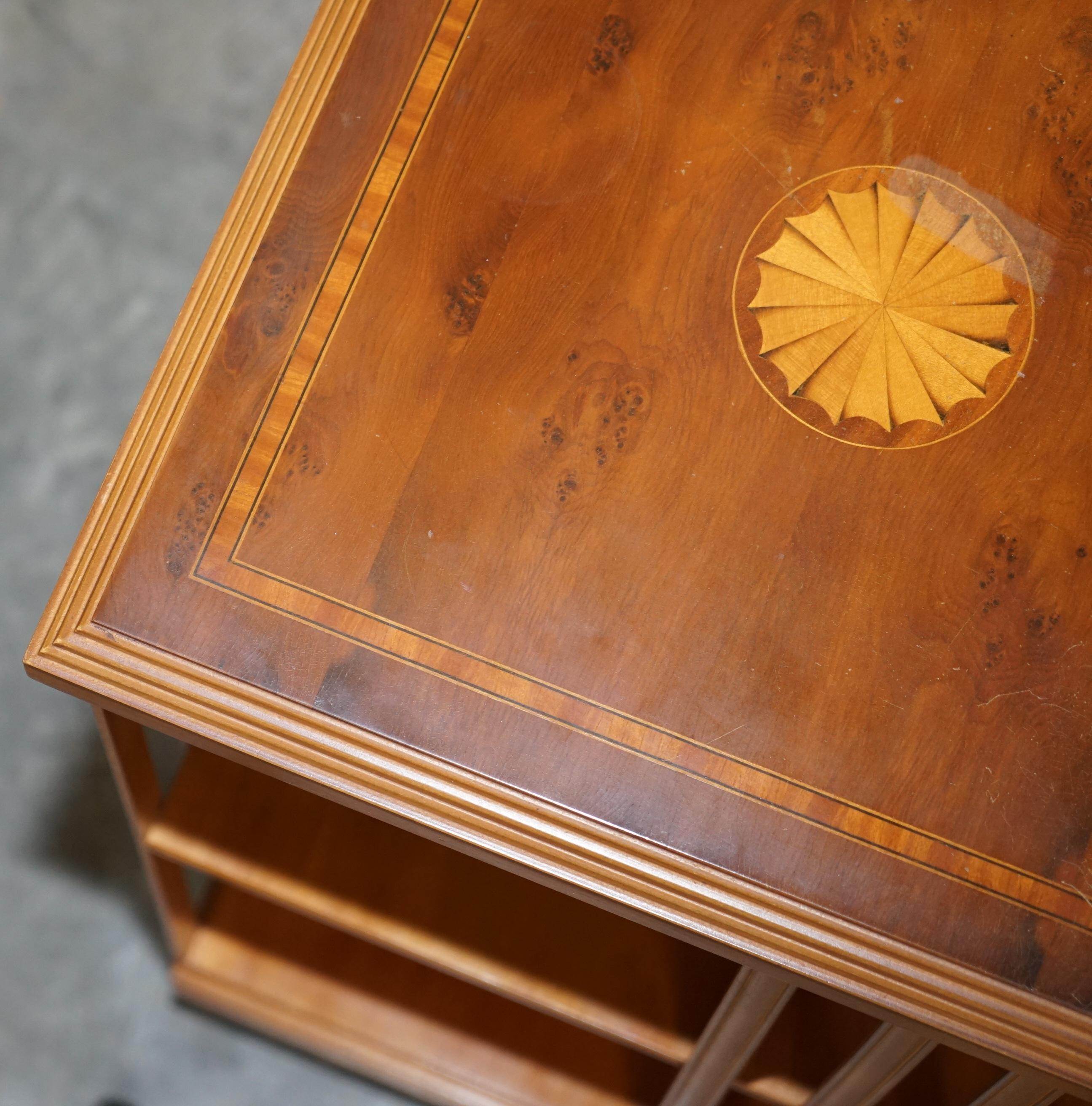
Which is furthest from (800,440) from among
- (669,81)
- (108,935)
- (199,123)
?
(199,123)

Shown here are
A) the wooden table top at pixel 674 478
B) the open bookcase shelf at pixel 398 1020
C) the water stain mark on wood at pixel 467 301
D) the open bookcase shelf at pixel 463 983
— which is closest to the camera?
the wooden table top at pixel 674 478

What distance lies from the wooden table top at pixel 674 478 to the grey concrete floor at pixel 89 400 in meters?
0.71

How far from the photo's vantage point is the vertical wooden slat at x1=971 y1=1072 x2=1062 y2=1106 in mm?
987

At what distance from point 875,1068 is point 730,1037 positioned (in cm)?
13

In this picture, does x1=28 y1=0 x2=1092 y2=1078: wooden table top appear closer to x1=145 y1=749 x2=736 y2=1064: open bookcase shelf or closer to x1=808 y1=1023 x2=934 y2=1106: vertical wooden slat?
x1=808 y1=1023 x2=934 y2=1106: vertical wooden slat

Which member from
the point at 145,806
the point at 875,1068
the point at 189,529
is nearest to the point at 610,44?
the point at 189,529

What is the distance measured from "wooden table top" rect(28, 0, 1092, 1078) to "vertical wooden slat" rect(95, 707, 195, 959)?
5.6 inches

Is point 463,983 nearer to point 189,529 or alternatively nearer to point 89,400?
point 189,529

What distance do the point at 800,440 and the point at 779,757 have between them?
269 millimetres

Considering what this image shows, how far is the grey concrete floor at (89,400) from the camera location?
57.5 inches

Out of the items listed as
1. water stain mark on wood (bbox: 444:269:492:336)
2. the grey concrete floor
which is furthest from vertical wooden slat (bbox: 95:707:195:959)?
water stain mark on wood (bbox: 444:269:492:336)

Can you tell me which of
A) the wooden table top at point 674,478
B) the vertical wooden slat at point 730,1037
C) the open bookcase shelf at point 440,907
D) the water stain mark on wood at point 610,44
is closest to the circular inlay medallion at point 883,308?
the wooden table top at point 674,478

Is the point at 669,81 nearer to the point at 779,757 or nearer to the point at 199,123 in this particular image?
the point at 779,757

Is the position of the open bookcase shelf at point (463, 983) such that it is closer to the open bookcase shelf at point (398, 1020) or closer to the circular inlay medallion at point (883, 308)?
the open bookcase shelf at point (398, 1020)
